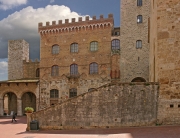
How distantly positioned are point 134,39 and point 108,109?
51.3ft

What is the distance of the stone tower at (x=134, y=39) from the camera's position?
26.5 metres

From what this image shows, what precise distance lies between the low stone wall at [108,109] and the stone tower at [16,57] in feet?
73.2

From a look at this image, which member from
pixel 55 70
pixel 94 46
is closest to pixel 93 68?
pixel 94 46

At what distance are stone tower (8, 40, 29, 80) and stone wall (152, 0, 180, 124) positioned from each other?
1095 inches

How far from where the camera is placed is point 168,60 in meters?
13.1

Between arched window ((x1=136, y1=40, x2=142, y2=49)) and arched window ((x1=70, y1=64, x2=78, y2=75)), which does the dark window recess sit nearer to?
arched window ((x1=70, y1=64, x2=78, y2=75))

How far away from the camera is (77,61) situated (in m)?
29.2

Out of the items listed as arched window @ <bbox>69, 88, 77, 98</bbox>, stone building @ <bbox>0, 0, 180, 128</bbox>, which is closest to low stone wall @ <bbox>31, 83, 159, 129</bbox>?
stone building @ <bbox>0, 0, 180, 128</bbox>

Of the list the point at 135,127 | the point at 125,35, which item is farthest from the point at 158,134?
the point at 125,35

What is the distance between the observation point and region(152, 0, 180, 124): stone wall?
12852 mm

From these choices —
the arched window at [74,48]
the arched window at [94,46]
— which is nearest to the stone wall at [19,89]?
the arched window at [74,48]

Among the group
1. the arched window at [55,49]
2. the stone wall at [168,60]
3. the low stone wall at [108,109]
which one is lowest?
the low stone wall at [108,109]

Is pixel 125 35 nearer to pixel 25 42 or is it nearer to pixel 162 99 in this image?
pixel 162 99

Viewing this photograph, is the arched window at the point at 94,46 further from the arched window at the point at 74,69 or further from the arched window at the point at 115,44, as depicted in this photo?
the arched window at the point at 74,69
